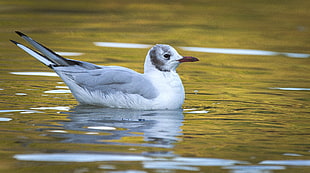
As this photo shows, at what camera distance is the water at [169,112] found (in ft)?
22.7

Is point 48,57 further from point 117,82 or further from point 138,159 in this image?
point 138,159

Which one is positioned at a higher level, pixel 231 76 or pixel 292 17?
pixel 292 17

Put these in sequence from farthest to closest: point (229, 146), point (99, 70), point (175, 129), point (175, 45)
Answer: point (175, 45) < point (99, 70) < point (175, 129) < point (229, 146)

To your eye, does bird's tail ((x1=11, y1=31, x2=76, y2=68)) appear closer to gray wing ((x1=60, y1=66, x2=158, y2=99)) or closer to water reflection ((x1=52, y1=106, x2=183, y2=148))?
gray wing ((x1=60, y1=66, x2=158, y2=99))

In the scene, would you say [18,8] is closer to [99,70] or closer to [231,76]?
[231,76]

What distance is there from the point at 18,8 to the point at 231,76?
898 centimetres

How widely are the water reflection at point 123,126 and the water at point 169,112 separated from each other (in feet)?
0.04

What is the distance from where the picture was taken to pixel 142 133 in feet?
26.2

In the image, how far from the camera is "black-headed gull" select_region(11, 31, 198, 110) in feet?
30.5

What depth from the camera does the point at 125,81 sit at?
9.29 m

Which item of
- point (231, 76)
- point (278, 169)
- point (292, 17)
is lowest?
point (278, 169)

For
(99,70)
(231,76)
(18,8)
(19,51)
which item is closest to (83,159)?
(99,70)

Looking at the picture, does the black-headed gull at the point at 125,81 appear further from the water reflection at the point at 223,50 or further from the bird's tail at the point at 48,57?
the water reflection at the point at 223,50

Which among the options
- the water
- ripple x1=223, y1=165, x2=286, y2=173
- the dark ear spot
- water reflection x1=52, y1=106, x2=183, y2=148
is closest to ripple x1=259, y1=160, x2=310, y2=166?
the water
